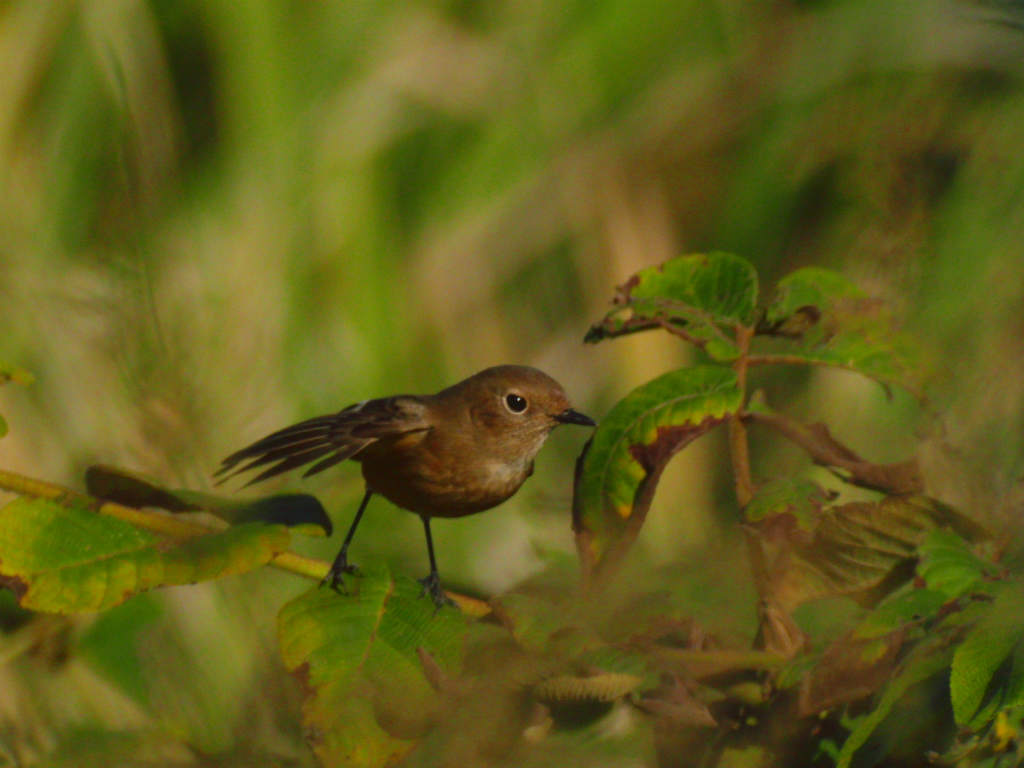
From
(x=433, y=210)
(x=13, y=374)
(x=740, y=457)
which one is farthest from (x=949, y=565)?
(x=433, y=210)

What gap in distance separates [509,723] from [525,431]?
0.80 m

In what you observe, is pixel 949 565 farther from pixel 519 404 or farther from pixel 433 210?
pixel 433 210

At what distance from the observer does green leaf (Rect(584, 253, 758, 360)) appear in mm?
864

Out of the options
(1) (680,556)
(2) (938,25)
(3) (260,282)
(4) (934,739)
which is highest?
(2) (938,25)

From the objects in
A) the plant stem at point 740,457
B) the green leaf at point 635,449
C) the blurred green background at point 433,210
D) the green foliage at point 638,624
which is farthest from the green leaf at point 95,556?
the blurred green background at point 433,210

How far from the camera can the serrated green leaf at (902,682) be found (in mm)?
623

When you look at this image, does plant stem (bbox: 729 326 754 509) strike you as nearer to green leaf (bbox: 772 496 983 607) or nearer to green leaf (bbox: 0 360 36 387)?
green leaf (bbox: 772 496 983 607)

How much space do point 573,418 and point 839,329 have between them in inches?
22.2

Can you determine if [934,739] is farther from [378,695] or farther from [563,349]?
[563,349]

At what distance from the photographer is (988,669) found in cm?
61

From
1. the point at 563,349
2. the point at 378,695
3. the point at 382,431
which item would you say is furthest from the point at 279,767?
the point at 563,349

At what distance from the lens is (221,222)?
5.63ft

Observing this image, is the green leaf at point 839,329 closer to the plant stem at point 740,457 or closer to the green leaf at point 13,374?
the plant stem at point 740,457

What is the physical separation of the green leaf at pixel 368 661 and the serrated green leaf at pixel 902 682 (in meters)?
0.22
